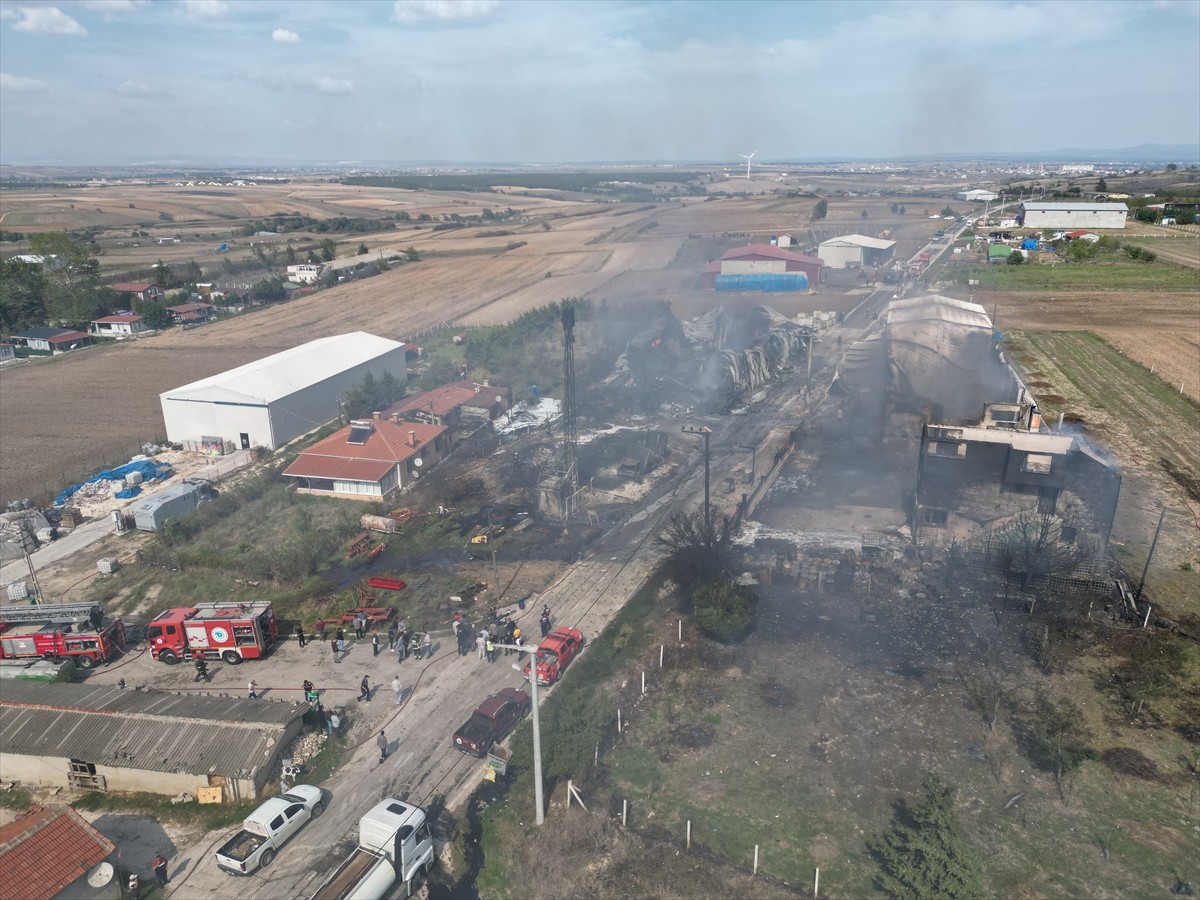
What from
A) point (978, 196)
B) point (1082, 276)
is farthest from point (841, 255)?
point (978, 196)

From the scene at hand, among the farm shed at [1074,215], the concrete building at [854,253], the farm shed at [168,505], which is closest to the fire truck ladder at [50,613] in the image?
the farm shed at [168,505]

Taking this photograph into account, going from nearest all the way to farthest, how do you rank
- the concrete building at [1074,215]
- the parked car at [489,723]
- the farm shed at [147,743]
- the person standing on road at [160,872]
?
the person standing on road at [160,872], the farm shed at [147,743], the parked car at [489,723], the concrete building at [1074,215]

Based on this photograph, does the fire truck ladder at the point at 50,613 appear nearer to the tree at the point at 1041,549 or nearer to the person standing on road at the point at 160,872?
the person standing on road at the point at 160,872

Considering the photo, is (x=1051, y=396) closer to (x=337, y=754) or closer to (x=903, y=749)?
(x=903, y=749)

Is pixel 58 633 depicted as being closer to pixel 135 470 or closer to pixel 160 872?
pixel 160 872

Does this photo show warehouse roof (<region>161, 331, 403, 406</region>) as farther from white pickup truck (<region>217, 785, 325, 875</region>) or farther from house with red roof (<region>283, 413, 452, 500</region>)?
white pickup truck (<region>217, 785, 325, 875</region>)

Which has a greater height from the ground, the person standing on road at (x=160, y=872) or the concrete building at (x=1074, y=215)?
the concrete building at (x=1074, y=215)

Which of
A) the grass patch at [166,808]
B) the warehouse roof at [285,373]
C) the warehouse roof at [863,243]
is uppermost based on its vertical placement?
the warehouse roof at [863,243]
